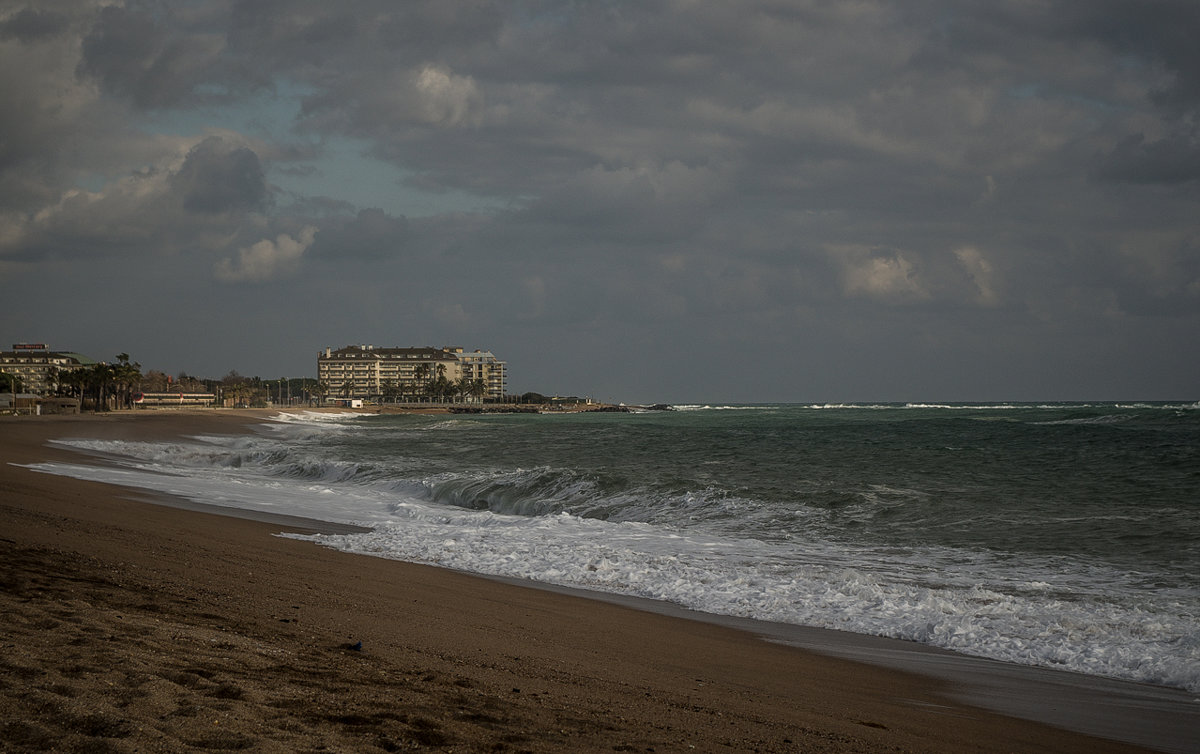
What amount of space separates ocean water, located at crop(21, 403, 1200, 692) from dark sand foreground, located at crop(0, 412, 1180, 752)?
2.00 m

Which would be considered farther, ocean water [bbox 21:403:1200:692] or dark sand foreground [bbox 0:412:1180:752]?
ocean water [bbox 21:403:1200:692]

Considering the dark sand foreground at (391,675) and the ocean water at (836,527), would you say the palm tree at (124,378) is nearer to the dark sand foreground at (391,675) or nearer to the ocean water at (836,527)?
the ocean water at (836,527)

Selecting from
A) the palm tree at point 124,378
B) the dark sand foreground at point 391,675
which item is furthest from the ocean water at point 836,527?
the palm tree at point 124,378

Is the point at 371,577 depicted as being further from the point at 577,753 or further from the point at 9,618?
the point at 577,753

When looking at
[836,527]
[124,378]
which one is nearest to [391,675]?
[836,527]

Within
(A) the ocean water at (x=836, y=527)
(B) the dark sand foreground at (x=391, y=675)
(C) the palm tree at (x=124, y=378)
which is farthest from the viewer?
(C) the palm tree at (x=124, y=378)

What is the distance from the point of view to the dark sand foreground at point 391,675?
383 centimetres

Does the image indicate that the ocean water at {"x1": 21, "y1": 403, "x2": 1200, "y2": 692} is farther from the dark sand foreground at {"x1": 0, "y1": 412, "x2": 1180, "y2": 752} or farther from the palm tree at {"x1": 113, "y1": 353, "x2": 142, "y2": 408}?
the palm tree at {"x1": 113, "y1": 353, "x2": 142, "y2": 408}

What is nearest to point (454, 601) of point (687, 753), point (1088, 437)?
point (687, 753)

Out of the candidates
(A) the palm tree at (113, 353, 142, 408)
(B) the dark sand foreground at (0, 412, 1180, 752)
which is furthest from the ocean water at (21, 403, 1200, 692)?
(A) the palm tree at (113, 353, 142, 408)

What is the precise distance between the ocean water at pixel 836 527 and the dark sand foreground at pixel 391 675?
2.00 meters

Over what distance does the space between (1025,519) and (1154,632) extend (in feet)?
27.2

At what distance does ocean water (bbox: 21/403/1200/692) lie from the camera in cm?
845

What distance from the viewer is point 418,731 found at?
3965 mm
